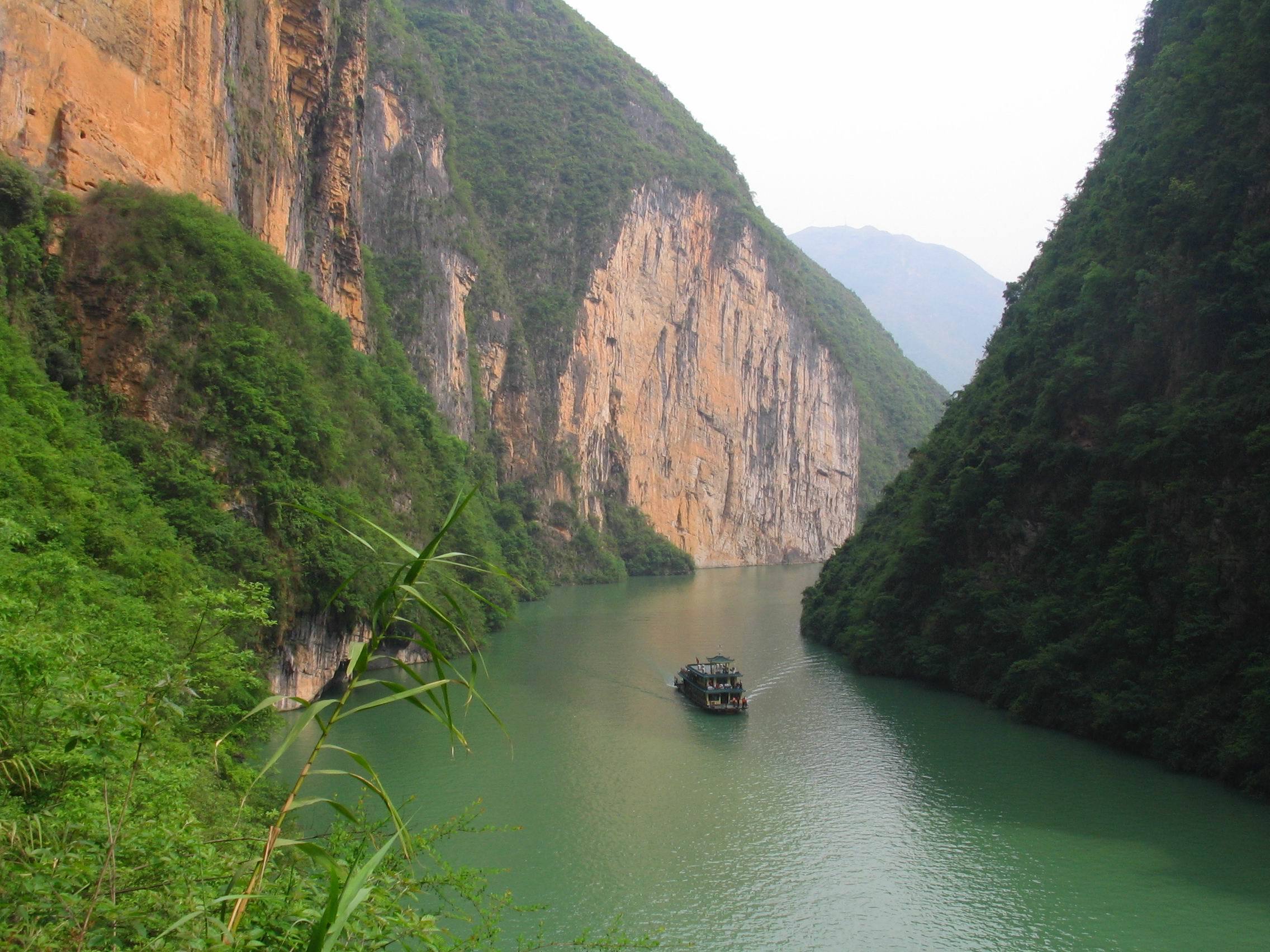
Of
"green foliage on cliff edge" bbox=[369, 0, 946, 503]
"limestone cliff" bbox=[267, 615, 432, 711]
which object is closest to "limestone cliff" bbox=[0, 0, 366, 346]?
"limestone cliff" bbox=[267, 615, 432, 711]

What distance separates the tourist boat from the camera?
20891 millimetres

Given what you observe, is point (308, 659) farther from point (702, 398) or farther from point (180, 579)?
point (702, 398)

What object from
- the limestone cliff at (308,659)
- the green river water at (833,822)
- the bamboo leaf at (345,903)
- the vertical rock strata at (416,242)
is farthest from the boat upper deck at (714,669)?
the vertical rock strata at (416,242)

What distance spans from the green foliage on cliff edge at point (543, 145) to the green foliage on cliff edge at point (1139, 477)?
35.4 m

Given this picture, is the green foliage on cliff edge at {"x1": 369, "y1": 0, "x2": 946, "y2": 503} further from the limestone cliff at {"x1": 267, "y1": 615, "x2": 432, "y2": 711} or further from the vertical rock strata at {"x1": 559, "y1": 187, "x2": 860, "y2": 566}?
the limestone cliff at {"x1": 267, "y1": 615, "x2": 432, "y2": 711}

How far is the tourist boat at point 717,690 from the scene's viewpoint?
20.9 m

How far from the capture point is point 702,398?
68.4 meters

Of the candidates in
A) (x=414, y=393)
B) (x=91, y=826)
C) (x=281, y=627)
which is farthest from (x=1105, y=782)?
(x=414, y=393)

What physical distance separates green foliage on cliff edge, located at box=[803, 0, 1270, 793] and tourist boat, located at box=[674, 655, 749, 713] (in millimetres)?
4979

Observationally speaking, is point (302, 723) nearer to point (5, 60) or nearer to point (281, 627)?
point (281, 627)

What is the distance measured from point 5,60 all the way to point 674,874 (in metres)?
15.6

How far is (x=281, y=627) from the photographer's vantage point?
16.4 meters

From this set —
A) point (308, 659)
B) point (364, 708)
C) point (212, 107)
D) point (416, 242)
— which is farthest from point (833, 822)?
point (416, 242)

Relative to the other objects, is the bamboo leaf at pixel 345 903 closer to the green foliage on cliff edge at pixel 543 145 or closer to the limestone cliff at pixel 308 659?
the limestone cliff at pixel 308 659
